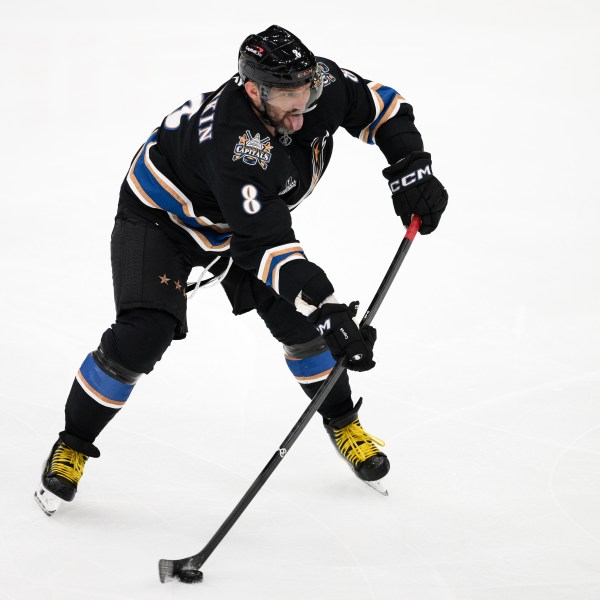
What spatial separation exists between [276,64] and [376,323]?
1.73 meters

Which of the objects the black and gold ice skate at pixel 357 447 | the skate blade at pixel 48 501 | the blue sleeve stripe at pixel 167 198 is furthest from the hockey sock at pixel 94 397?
the black and gold ice skate at pixel 357 447

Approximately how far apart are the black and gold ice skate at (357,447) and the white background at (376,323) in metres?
0.08

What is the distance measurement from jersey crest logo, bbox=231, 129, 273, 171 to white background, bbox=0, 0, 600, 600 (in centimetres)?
102

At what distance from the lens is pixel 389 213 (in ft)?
16.4

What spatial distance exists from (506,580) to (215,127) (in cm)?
133

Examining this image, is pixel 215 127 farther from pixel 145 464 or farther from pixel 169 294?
pixel 145 464

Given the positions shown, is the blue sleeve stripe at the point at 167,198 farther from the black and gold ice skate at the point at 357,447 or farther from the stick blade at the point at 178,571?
the stick blade at the point at 178,571

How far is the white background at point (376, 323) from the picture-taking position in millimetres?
2619

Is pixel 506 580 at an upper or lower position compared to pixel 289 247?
lower

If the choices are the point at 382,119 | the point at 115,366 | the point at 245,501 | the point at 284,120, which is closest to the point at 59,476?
the point at 115,366

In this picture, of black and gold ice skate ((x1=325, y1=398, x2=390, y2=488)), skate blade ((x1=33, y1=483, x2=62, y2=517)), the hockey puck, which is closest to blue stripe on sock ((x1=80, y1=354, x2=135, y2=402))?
skate blade ((x1=33, y1=483, x2=62, y2=517))

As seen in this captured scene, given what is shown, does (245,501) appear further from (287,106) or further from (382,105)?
(382,105)

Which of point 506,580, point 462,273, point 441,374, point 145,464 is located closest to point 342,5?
point 462,273

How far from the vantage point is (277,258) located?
2463 millimetres
